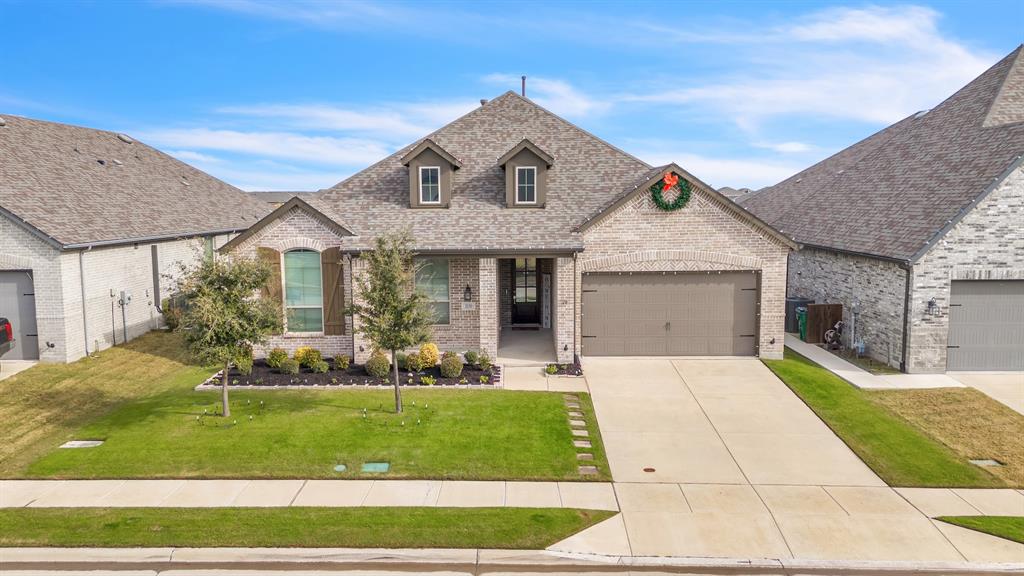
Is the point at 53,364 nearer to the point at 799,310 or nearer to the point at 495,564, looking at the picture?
the point at 495,564

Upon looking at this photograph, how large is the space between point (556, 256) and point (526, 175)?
3079 mm

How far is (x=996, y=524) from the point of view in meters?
10.5

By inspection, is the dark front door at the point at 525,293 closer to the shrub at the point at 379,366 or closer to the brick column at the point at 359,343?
the brick column at the point at 359,343

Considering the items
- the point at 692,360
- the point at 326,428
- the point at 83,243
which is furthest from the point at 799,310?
the point at 83,243

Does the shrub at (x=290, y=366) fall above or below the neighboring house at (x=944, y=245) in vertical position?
below

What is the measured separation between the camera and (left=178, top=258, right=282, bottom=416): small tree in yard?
14250mm

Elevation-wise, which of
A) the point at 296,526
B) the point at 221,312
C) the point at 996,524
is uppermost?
the point at 221,312

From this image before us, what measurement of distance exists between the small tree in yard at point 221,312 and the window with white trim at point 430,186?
769 cm

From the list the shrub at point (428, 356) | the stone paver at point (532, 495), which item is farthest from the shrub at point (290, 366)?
the stone paver at point (532, 495)

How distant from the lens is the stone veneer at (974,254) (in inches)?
724

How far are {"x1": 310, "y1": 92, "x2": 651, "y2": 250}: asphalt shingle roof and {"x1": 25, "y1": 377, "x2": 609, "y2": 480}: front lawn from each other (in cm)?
543

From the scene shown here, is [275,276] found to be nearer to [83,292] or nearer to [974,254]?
[83,292]

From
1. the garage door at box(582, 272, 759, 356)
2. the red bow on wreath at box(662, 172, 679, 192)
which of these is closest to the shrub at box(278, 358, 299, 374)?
the garage door at box(582, 272, 759, 356)

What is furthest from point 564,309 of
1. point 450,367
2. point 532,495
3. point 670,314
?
point 532,495
